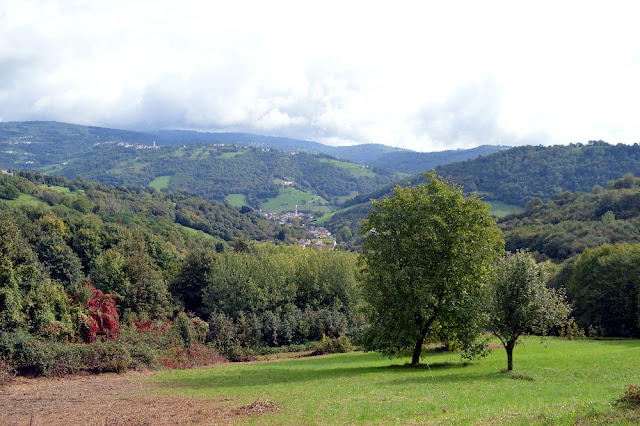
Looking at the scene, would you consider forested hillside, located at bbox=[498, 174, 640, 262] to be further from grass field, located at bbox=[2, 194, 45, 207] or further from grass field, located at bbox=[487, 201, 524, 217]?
grass field, located at bbox=[2, 194, 45, 207]

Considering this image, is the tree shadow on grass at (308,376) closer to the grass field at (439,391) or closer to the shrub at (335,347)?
the grass field at (439,391)

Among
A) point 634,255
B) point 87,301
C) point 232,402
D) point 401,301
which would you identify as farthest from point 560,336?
point 87,301

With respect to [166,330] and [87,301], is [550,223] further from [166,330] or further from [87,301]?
[87,301]

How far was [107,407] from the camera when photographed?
2059 cm

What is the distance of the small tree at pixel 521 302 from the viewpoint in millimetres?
24281

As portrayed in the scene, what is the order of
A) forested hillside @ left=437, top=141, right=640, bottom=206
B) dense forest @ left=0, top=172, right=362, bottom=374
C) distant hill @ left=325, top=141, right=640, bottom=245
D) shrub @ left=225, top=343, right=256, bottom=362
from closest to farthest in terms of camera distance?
dense forest @ left=0, top=172, right=362, bottom=374, shrub @ left=225, top=343, right=256, bottom=362, distant hill @ left=325, top=141, right=640, bottom=245, forested hillside @ left=437, top=141, right=640, bottom=206

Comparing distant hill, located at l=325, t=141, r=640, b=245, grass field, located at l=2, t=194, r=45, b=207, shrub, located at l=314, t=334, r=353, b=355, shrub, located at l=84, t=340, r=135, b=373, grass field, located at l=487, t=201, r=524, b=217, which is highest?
distant hill, located at l=325, t=141, r=640, b=245

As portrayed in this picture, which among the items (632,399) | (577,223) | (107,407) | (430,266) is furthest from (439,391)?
(577,223)

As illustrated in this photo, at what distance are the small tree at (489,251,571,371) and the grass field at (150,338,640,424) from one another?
263cm

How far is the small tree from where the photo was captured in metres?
24.3

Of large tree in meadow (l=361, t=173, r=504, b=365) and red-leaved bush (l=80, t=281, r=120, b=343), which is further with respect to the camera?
red-leaved bush (l=80, t=281, r=120, b=343)

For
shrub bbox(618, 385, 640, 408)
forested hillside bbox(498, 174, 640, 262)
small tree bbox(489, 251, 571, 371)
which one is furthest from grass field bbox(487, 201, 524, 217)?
shrub bbox(618, 385, 640, 408)

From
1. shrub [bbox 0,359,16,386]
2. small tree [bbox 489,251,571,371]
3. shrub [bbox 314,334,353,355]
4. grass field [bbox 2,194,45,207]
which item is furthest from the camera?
grass field [bbox 2,194,45,207]

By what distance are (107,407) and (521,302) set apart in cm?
2289
